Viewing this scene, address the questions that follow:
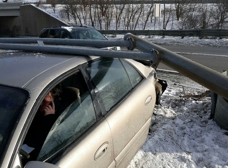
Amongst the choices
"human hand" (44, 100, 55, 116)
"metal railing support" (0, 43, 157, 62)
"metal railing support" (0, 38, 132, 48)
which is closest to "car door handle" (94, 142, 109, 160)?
"human hand" (44, 100, 55, 116)

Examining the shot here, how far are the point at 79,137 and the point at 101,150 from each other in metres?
0.25

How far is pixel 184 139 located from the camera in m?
3.89

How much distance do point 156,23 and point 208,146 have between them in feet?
96.0

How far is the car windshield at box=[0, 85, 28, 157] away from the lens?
175 cm

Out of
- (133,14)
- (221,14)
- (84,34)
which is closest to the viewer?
(84,34)

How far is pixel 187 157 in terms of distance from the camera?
11.2 ft

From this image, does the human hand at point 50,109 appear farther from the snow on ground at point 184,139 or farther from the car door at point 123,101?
the snow on ground at point 184,139

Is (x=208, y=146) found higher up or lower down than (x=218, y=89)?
lower down

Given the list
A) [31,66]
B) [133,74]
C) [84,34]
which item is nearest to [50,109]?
[31,66]

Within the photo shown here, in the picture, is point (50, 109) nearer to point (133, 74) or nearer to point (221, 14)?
point (133, 74)

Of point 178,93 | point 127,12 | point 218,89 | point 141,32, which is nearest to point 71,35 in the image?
point 178,93

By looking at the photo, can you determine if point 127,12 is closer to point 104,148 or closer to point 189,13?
point 189,13

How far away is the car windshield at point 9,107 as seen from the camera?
1.75 m

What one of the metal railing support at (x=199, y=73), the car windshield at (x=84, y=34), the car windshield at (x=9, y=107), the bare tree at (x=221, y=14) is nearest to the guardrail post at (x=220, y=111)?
the metal railing support at (x=199, y=73)
